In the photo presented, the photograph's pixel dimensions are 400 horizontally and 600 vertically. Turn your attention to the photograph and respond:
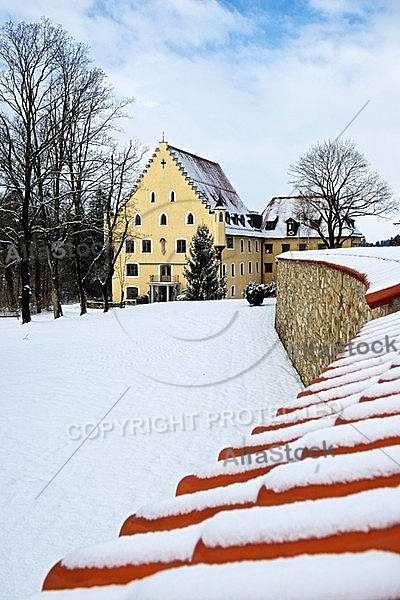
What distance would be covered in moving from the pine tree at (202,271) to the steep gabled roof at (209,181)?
6.49 meters

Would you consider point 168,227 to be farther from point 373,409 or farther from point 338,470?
point 338,470

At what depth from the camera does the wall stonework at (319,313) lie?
212 inches

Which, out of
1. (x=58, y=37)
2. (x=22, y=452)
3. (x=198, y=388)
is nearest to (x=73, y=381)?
(x=198, y=388)

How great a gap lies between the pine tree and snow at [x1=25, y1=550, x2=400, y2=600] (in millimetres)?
29179

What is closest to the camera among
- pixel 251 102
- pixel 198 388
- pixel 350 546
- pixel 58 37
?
pixel 350 546

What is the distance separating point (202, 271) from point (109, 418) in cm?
2197

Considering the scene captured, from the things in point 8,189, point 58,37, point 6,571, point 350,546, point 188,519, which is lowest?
point 6,571

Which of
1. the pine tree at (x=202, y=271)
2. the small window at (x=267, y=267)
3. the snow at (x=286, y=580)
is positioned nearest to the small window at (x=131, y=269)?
the pine tree at (x=202, y=271)

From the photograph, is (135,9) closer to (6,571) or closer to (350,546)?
(6,571)

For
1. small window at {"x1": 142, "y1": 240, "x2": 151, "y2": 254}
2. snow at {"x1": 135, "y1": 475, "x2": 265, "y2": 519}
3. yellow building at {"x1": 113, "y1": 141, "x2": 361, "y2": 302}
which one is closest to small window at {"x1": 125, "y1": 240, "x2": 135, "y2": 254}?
yellow building at {"x1": 113, "y1": 141, "x2": 361, "y2": 302}

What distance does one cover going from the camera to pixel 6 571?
477 cm

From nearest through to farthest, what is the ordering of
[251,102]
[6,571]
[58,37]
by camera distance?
[6,571] → [251,102] → [58,37]

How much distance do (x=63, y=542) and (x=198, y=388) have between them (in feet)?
18.6

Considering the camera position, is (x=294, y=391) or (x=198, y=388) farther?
(x=198, y=388)
